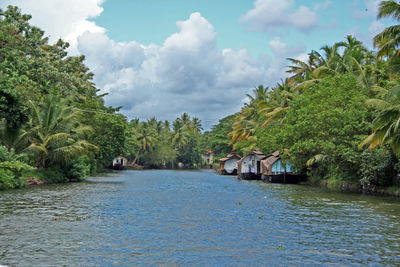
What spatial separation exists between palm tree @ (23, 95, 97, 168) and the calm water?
14304 mm

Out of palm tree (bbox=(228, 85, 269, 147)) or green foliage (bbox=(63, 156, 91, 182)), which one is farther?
palm tree (bbox=(228, 85, 269, 147))

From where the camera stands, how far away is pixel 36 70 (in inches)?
1303

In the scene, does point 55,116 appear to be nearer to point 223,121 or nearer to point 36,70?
point 36,70

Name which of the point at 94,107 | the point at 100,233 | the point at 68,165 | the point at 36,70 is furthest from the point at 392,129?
the point at 94,107

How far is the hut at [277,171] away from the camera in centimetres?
4806

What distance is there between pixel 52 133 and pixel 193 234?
26.5 m

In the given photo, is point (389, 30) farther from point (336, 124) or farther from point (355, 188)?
point (355, 188)

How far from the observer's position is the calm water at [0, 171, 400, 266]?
10.2 metres

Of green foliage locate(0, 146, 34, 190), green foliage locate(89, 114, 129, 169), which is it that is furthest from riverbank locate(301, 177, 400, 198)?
green foliage locate(89, 114, 129, 169)

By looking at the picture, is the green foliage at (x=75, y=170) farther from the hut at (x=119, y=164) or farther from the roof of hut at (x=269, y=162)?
the hut at (x=119, y=164)

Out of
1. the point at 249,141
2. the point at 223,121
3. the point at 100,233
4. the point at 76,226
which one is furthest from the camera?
the point at 223,121

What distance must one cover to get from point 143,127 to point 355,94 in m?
80.8

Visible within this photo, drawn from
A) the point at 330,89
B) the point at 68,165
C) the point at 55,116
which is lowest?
the point at 68,165

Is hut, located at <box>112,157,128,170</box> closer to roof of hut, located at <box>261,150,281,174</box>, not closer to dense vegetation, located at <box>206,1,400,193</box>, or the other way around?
roof of hut, located at <box>261,150,281,174</box>
